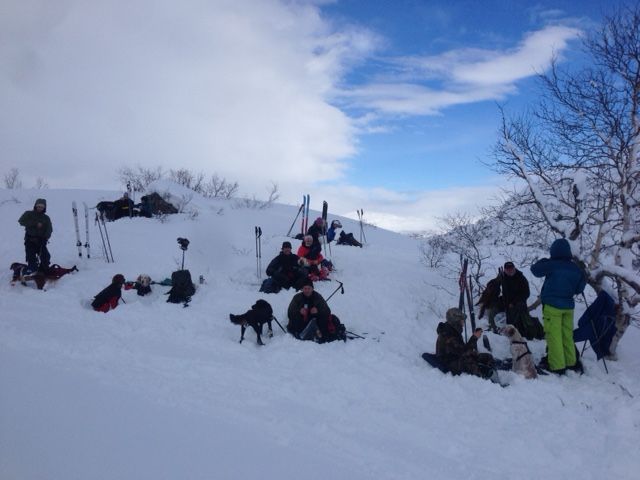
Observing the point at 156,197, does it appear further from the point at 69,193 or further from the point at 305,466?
the point at 305,466

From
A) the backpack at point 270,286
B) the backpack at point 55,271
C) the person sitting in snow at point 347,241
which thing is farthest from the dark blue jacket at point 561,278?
the backpack at point 55,271

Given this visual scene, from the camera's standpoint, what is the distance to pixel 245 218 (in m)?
17.8

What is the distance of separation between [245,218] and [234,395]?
46.0 feet

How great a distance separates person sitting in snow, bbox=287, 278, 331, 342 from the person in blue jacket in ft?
10.3

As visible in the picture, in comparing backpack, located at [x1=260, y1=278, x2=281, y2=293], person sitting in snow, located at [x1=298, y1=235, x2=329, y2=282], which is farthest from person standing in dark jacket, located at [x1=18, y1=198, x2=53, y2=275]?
person sitting in snow, located at [x1=298, y1=235, x2=329, y2=282]

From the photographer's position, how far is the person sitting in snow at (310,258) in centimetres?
891

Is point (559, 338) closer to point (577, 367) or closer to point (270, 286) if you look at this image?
point (577, 367)

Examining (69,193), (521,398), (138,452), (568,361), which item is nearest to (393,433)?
(521,398)

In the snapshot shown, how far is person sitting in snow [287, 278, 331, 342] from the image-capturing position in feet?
20.4

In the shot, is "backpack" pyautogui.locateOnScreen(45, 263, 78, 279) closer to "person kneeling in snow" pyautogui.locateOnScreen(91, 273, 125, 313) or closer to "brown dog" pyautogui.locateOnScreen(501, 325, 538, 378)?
"person kneeling in snow" pyautogui.locateOnScreen(91, 273, 125, 313)

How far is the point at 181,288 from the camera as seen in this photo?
7.75 meters

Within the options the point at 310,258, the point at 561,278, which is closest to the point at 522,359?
the point at 561,278

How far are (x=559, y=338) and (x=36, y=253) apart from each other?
9.69m

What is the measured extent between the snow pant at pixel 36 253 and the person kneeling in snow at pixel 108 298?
1.96 m
